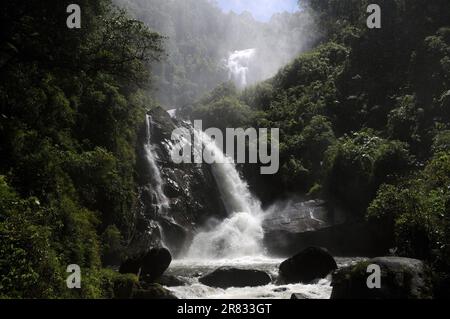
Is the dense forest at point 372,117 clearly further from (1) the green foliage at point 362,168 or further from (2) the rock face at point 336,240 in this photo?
(2) the rock face at point 336,240

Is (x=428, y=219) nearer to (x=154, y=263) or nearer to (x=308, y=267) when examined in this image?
(x=308, y=267)

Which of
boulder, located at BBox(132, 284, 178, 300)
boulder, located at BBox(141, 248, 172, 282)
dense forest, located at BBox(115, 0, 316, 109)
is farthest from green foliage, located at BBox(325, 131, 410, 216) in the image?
dense forest, located at BBox(115, 0, 316, 109)

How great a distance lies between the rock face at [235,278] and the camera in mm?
15530

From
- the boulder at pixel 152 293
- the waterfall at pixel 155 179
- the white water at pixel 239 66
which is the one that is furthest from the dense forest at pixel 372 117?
the white water at pixel 239 66

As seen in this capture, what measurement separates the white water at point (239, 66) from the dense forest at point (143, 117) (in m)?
12.1

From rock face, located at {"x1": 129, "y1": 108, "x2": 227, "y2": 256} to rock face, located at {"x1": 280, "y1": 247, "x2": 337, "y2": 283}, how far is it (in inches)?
333

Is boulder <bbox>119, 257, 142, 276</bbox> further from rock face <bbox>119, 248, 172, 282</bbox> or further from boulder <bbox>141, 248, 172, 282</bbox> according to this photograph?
boulder <bbox>141, 248, 172, 282</bbox>

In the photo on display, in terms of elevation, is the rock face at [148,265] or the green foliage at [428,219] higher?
the green foliage at [428,219]

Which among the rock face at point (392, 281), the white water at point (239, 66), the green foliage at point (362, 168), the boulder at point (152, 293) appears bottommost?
the boulder at point (152, 293)

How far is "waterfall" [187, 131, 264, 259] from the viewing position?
24250mm

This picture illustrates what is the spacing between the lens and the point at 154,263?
15.7 meters

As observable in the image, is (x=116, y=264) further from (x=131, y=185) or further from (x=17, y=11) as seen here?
(x=17, y=11)

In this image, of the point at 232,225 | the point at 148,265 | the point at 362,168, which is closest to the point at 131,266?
the point at 148,265
